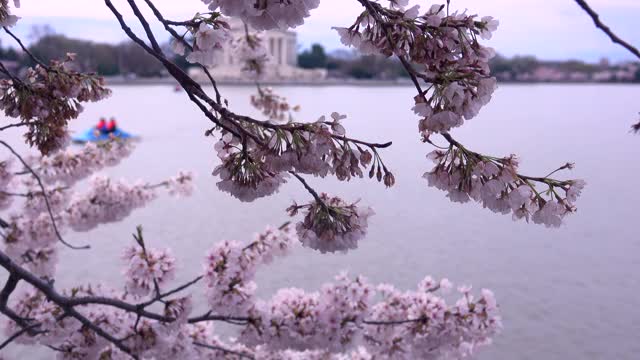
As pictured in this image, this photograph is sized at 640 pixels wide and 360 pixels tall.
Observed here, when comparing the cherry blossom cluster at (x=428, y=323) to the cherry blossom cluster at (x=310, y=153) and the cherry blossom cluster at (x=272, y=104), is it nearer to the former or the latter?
the cherry blossom cluster at (x=272, y=104)

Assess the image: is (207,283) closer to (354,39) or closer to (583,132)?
(354,39)

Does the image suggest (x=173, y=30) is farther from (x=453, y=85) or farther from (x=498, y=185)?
(x=498, y=185)

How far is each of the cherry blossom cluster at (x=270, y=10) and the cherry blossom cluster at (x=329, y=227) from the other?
518 millimetres

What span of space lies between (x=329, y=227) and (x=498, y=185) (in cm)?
47

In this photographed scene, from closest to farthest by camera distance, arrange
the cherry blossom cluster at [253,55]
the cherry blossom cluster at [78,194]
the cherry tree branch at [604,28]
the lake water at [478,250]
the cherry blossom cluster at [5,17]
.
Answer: the cherry tree branch at [604,28]
the cherry blossom cluster at [5,17]
the cherry blossom cluster at [253,55]
the cherry blossom cluster at [78,194]
the lake water at [478,250]

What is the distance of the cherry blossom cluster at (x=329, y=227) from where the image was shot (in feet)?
6.23

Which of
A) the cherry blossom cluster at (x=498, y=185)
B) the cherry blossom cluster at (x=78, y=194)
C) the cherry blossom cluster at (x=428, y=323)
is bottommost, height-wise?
the cherry blossom cluster at (x=428, y=323)

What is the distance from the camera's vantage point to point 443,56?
1.70 m

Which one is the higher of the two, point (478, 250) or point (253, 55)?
point (253, 55)

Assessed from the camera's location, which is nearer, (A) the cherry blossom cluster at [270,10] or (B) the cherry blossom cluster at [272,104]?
(A) the cherry blossom cluster at [270,10]

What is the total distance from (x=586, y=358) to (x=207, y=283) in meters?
7.64

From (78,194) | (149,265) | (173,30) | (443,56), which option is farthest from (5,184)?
(443,56)

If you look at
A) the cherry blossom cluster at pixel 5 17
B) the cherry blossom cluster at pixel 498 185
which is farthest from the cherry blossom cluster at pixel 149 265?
the cherry blossom cluster at pixel 498 185

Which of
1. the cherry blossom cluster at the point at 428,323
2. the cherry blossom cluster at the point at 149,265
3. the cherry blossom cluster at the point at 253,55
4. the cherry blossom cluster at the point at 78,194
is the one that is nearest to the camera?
the cherry blossom cluster at the point at 149,265
